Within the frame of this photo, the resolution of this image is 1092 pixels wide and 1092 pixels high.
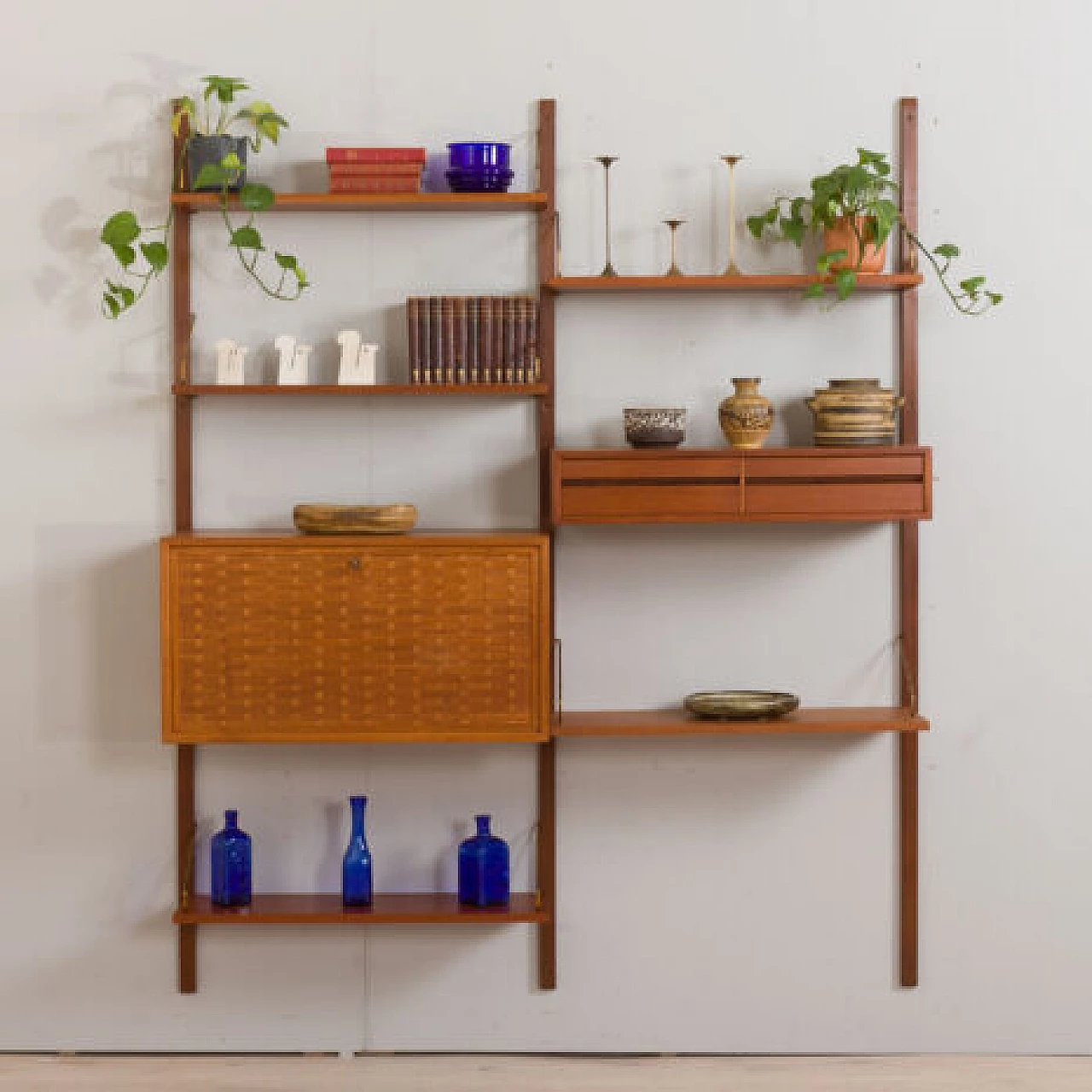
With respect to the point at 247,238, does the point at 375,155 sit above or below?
above

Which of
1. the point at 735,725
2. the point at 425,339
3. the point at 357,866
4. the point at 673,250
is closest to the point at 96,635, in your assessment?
the point at 357,866

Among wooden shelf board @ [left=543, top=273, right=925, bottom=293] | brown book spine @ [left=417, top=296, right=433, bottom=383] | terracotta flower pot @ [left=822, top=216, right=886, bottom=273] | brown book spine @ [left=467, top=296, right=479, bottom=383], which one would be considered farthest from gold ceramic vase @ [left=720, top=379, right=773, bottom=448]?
brown book spine @ [left=417, top=296, right=433, bottom=383]

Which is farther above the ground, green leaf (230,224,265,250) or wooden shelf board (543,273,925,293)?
green leaf (230,224,265,250)

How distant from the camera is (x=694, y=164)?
4.02m

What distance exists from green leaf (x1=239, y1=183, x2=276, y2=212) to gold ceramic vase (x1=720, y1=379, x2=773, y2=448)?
3.80ft

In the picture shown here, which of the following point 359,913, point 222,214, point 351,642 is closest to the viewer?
point 351,642

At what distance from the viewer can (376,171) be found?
386cm

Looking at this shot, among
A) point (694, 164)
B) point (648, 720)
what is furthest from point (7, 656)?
point (694, 164)

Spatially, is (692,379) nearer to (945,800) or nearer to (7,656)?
(945,800)

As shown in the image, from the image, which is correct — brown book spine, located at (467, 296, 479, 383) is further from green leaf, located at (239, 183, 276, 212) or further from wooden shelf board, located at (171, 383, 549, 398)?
green leaf, located at (239, 183, 276, 212)

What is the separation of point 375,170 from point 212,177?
0.38 metres

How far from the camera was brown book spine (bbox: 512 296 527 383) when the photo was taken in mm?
3871

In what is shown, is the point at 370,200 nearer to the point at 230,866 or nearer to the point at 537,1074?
the point at 230,866

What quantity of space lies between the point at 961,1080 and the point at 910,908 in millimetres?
415
